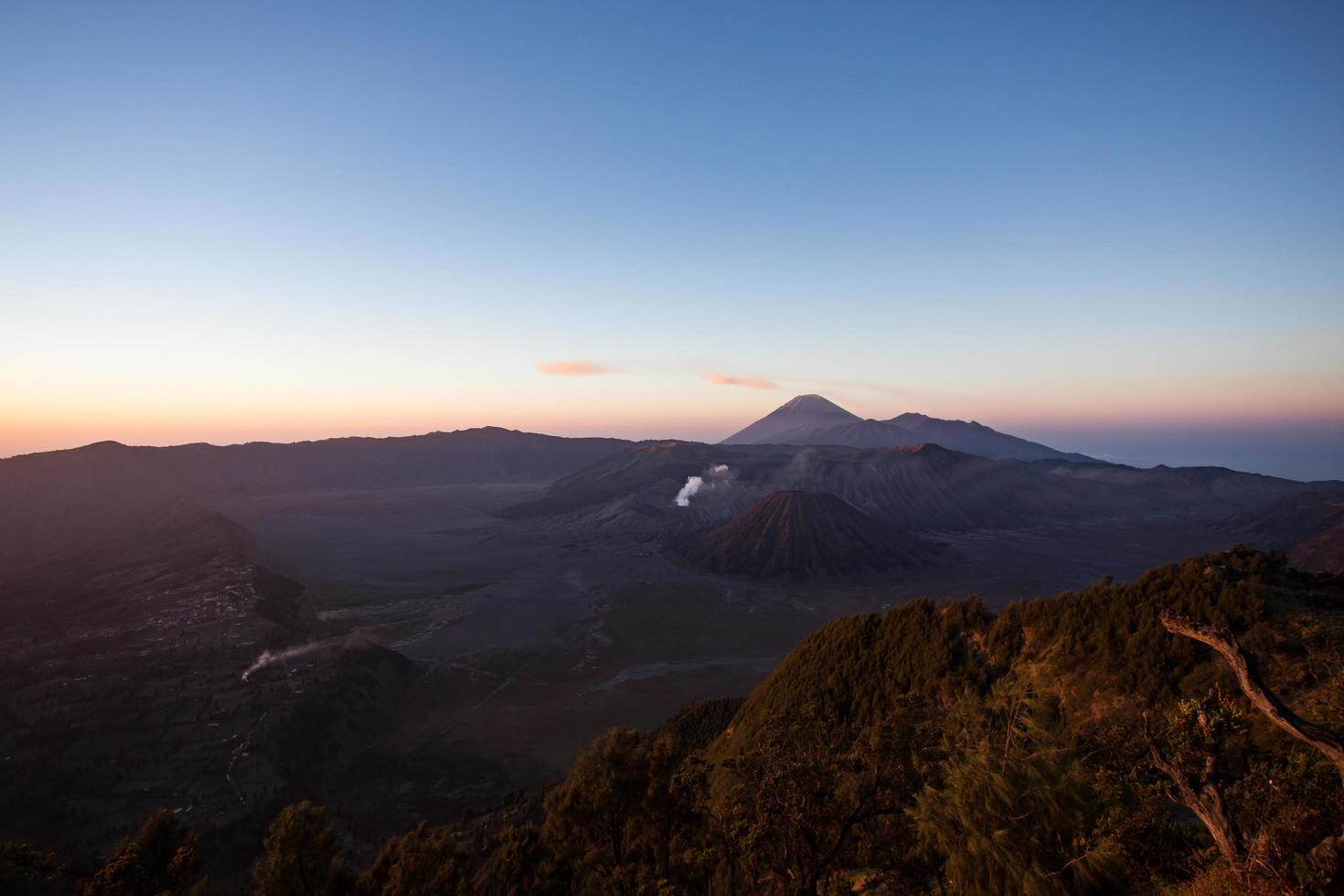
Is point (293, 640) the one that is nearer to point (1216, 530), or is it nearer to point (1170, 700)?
point (1170, 700)

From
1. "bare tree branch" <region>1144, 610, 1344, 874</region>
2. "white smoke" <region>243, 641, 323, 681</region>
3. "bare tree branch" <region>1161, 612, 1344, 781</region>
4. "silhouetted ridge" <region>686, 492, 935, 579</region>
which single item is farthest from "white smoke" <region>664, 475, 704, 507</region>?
"bare tree branch" <region>1144, 610, 1344, 874</region>

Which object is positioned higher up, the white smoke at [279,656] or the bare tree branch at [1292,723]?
the bare tree branch at [1292,723]

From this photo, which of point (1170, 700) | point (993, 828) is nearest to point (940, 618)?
point (1170, 700)

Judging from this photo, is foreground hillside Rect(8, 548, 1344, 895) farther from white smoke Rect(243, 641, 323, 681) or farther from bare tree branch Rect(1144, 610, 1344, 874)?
white smoke Rect(243, 641, 323, 681)

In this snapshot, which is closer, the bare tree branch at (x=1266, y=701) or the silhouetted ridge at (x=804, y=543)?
the bare tree branch at (x=1266, y=701)

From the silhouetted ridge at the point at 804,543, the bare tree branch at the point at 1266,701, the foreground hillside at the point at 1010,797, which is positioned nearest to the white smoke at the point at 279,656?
A: the foreground hillside at the point at 1010,797

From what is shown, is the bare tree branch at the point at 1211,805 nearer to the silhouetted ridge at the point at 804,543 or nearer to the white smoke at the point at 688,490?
the silhouetted ridge at the point at 804,543
